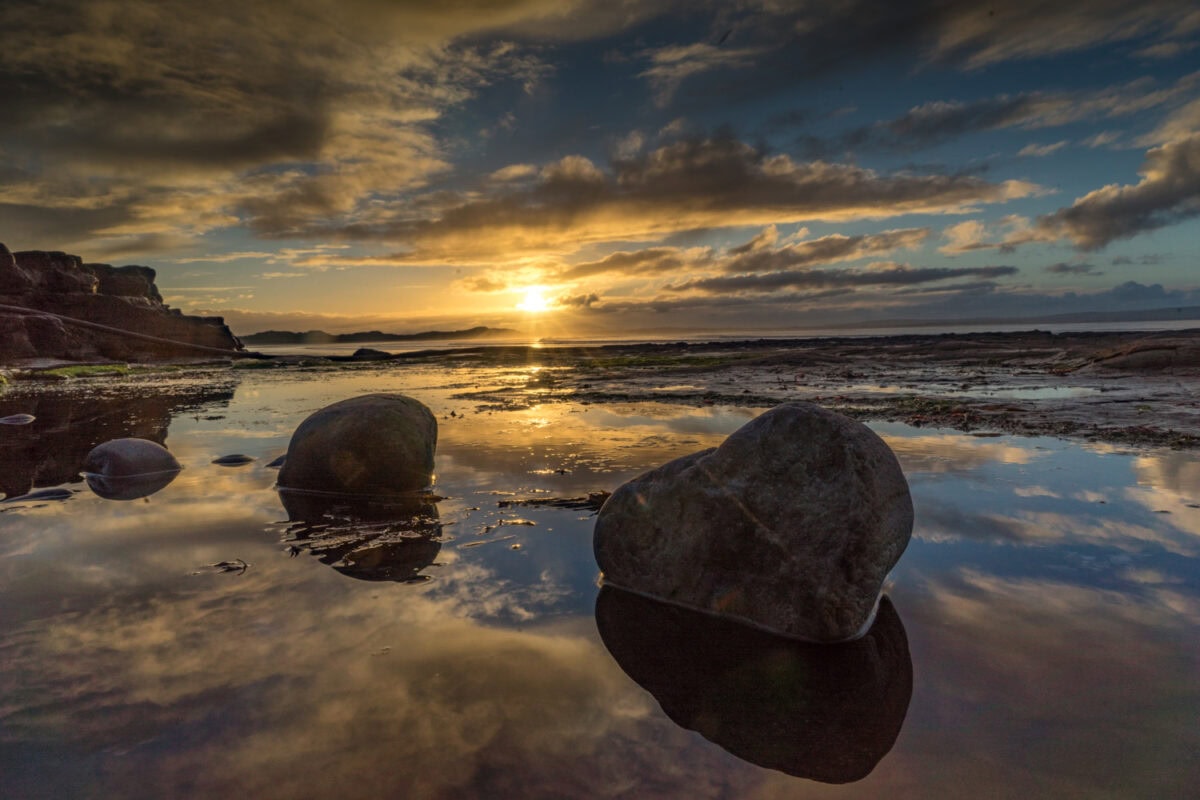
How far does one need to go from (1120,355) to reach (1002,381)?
5.54 m

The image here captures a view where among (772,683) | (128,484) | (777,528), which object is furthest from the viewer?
(128,484)

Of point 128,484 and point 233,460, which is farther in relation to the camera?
point 233,460

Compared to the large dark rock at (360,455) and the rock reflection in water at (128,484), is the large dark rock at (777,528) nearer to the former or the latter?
the large dark rock at (360,455)

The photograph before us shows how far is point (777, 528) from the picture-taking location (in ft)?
14.3

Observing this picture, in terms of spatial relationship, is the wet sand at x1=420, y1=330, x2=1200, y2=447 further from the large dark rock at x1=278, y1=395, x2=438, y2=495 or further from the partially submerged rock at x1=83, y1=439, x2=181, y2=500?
the partially submerged rock at x1=83, y1=439, x2=181, y2=500

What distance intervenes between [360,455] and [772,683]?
5.90 meters

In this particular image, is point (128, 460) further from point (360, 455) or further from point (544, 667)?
point (544, 667)

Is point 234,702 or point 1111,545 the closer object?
point 234,702

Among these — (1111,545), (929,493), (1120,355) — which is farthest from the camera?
(1120,355)

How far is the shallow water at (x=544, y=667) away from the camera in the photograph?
2709mm

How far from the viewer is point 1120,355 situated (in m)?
21.5

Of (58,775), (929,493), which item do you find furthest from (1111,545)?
(58,775)

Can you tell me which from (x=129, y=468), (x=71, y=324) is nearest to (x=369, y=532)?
(x=129, y=468)

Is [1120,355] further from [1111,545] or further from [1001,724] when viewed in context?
[1001,724]
